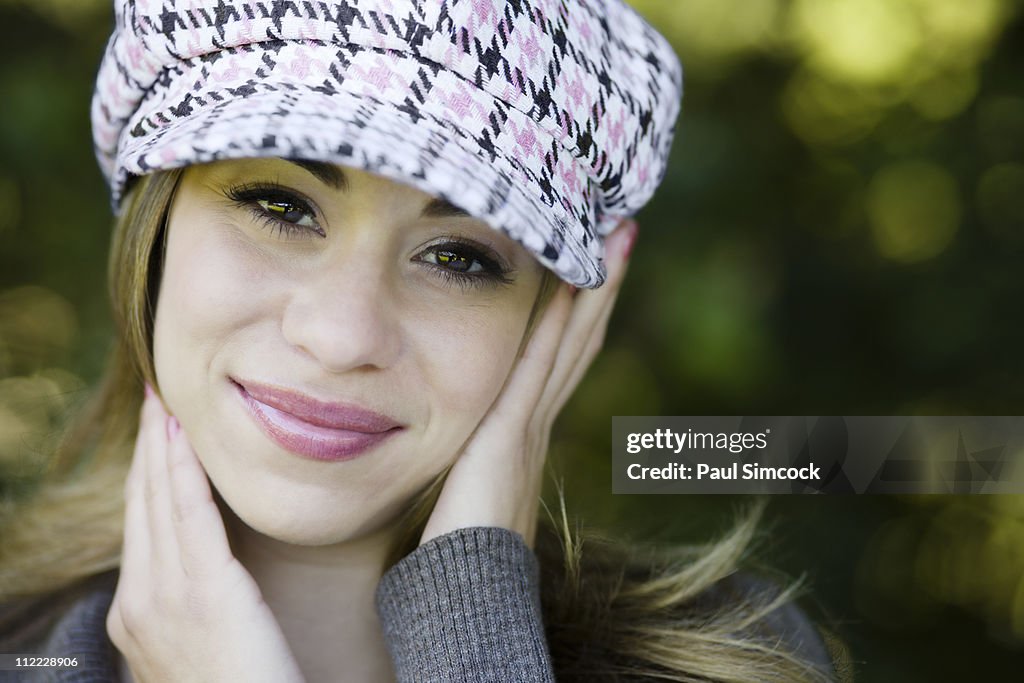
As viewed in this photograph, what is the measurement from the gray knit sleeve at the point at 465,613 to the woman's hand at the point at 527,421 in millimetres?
46

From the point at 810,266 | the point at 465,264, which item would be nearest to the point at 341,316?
the point at 465,264

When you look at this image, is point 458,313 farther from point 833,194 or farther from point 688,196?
point 833,194

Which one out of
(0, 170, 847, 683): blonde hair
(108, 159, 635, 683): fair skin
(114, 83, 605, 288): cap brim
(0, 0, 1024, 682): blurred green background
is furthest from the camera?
(0, 0, 1024, 682): blurred green background

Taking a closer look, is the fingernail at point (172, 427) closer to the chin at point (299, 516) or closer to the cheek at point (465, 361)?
the chin at point (299, 516)

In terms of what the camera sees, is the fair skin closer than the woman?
No

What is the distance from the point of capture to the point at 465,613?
1.54 metres

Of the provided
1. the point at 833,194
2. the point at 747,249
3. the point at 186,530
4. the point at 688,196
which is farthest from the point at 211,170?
the point at 833,194

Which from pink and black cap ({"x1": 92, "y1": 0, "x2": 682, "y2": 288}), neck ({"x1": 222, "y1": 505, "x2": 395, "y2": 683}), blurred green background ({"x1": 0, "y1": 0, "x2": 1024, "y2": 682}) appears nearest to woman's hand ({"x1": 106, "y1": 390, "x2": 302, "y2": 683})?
neck ({"x1": 222, "y1": 505, "x2": 395, "y2": 683})

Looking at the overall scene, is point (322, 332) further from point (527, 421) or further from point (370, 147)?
point (527, 421)

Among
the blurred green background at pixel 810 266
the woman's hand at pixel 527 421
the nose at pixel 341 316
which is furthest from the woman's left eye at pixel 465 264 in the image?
the blurred green background at pixel 810 266

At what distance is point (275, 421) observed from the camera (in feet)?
4.72

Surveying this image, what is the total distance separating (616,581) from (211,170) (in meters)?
1.17

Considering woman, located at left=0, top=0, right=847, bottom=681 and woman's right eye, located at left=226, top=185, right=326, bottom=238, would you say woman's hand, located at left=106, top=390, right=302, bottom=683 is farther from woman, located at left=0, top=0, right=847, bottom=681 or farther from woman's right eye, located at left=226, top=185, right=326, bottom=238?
woman's right eye, located at left=226, top=185, right=326, bottom=238

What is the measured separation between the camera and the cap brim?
1155 mm
